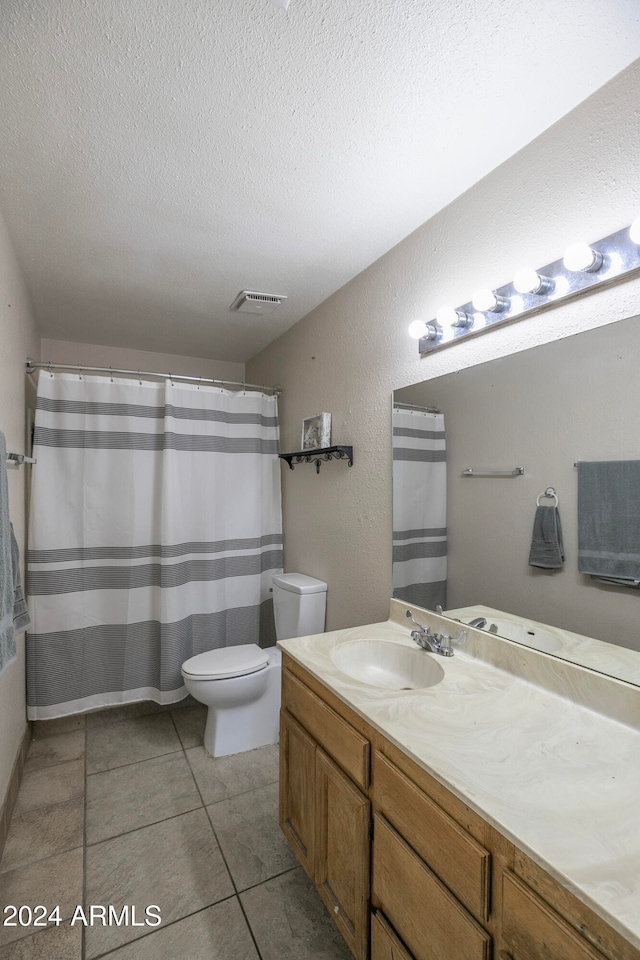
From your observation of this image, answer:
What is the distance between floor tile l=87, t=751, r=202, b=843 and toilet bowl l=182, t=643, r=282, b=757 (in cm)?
22

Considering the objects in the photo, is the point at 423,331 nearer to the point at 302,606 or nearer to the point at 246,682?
the point at 302,606

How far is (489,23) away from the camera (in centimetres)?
105

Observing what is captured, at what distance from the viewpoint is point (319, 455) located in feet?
8.29

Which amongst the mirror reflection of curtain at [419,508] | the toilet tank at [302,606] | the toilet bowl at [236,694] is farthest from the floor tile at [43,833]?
the mirror reflection of curtain at [419,508]

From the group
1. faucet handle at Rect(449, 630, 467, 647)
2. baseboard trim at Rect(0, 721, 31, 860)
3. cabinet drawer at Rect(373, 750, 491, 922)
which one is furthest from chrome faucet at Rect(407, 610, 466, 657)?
baseboard trim at Rect(0, 721, 31, 860)

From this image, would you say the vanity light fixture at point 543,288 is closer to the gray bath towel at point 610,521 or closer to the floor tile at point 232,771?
the gray bath towel at point 610,521

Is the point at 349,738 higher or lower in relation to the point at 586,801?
lower

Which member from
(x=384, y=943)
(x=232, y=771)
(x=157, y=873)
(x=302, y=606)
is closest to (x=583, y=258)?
(x=384, y=943)

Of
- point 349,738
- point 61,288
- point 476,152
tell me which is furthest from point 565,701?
point 61,288

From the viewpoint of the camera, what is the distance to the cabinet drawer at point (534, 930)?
2.16 ft

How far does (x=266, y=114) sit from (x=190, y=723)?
2.83m

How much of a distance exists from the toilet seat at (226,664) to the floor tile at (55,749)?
2.44 feet

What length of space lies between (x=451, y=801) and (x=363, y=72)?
1.66 meters

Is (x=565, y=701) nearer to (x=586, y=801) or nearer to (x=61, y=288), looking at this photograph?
(x=586, y=801)
